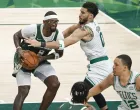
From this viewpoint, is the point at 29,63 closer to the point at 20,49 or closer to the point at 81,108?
the point at 20,49

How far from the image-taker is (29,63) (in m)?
6.47

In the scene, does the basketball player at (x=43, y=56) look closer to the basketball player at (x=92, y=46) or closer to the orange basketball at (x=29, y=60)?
the orange basketball at (x=29, y=60)

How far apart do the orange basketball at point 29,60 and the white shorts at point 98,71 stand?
74 cm

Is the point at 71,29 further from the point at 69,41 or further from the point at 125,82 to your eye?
the point at 125,82

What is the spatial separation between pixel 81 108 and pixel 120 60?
114cm

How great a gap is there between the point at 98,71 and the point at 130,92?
104cm

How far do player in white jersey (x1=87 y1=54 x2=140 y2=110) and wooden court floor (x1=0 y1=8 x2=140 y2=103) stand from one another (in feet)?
8.08

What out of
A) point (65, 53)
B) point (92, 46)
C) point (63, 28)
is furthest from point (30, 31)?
point (63, 28)

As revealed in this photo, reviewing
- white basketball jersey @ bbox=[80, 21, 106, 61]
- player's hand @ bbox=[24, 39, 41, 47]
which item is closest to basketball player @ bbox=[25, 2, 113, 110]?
white basketball jersey @ bbox=[80, 21, 106, 61]

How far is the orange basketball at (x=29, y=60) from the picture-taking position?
21.2 feet

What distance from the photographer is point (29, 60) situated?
6.47 m

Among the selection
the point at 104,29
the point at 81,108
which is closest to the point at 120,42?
the point at 104,29

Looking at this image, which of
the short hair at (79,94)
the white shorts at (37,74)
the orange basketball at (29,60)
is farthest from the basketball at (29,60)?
the short hair at (79,94)

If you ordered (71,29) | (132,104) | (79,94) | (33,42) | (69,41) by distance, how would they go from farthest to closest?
(71,29)
(69,41)
(33,42)
(132,104)
(79,94)
